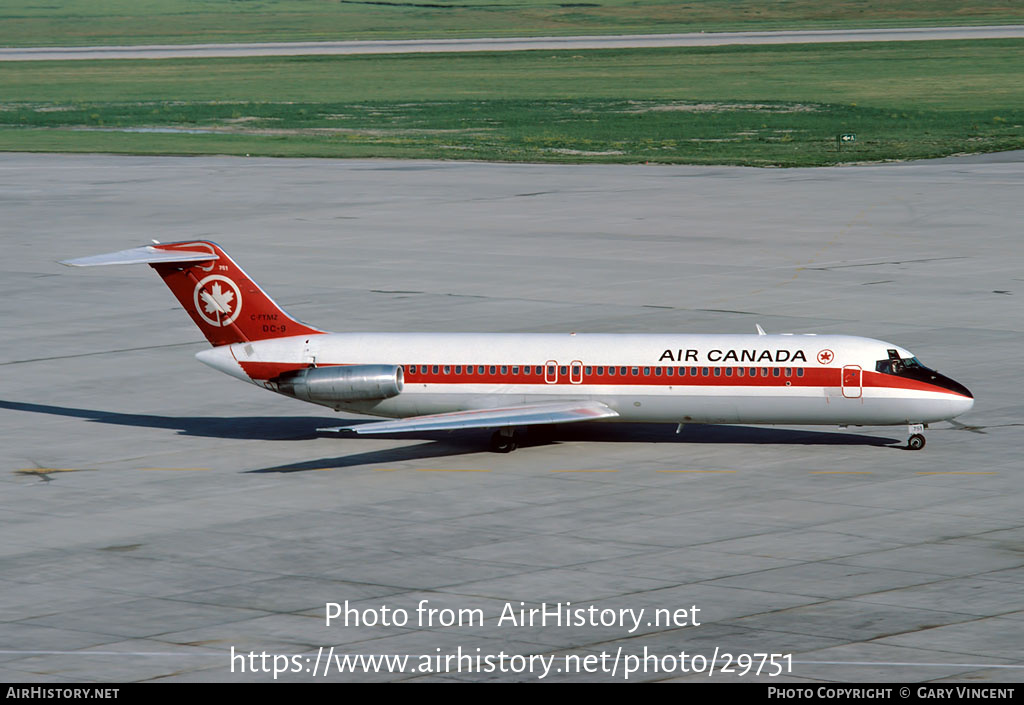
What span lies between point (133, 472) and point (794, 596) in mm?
18111

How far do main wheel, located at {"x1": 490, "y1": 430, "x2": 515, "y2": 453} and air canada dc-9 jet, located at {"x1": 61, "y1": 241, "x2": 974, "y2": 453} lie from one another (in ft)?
0.09

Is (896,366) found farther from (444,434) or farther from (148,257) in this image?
(148,257)

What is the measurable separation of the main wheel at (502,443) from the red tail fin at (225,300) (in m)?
5.88

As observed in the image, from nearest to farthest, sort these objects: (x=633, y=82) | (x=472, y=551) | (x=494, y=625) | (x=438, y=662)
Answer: (x=438, y=662) → (x=494, y=625) → (x=472, y=551) → (x=633, y=82)

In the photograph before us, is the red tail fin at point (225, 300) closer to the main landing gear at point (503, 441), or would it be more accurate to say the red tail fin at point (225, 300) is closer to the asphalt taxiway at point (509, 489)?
the asphalt taxiway at point (509, 489)

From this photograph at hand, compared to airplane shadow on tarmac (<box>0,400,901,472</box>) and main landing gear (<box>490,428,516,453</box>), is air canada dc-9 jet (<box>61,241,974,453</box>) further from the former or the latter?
airplane shadow on tarmac (<box>0,400,901,472</box>)

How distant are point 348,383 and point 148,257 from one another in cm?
645

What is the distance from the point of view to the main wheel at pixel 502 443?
41.0 metres

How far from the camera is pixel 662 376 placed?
1583 inches

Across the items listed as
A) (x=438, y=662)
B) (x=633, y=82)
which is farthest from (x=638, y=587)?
(x=633, y=82)

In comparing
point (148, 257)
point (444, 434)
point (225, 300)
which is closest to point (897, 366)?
point (444, 434)

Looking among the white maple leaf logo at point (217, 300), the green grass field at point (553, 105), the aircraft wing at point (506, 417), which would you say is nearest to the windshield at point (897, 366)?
the aircraft wing at point (506, 417)

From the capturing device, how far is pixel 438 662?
84.2 feet
